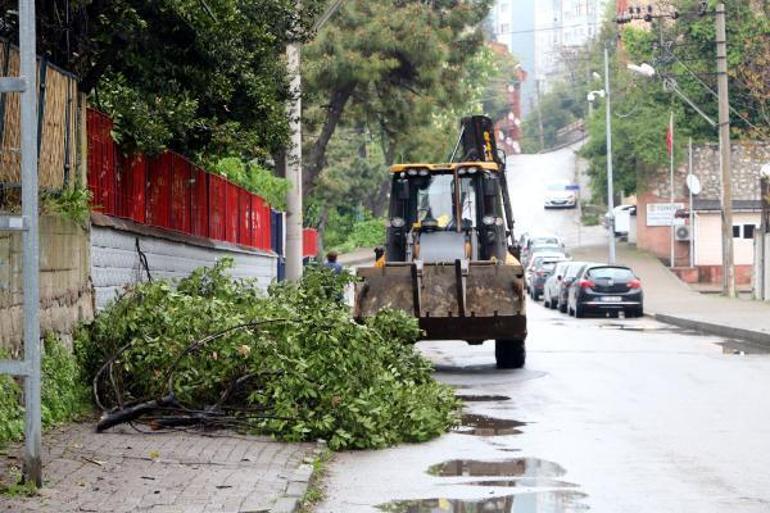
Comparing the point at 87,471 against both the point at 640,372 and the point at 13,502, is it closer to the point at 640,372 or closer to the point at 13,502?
the point at 13,502

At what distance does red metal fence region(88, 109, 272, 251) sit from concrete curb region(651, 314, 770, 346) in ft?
33.5

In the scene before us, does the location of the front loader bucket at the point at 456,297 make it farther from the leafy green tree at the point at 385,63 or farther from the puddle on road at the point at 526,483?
the leafy green tree at the point at 385,63

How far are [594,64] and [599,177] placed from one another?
142 ft

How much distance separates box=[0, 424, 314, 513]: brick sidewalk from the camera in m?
8.74

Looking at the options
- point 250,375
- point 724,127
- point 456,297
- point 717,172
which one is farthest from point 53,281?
point 717,172

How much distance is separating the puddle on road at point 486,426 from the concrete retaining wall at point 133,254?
3.93 meters

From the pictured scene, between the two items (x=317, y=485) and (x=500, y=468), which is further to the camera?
(x=500, y=468)

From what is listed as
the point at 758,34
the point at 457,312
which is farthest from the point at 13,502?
the point at 758,34

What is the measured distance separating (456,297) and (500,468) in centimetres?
942

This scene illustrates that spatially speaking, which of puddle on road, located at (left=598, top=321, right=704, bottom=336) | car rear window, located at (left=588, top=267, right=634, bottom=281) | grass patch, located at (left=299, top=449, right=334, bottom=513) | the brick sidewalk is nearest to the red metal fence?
the brick sidewalk

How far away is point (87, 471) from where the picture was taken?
9852 mm

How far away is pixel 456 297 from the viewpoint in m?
20.5

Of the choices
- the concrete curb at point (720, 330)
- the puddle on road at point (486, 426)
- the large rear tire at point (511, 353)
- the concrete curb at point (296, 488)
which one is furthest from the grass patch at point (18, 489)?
the concrete curb at point (720, 330)

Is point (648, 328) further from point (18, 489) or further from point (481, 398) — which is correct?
point (18, 489)
